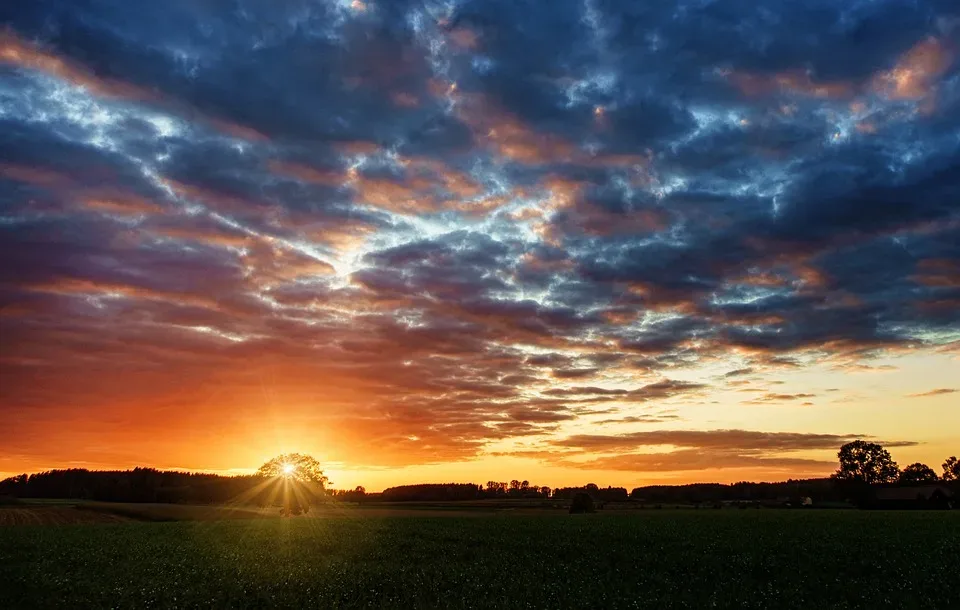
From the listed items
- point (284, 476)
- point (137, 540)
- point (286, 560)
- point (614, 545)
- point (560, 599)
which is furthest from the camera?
point (284, 476)

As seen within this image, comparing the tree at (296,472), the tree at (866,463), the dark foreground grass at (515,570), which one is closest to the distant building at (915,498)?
the tree at (866,463)

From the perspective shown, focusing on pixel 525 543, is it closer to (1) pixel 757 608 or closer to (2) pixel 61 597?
(1) pixel 757 608

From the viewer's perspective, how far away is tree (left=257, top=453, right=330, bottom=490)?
178 m

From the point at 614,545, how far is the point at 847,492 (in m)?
115

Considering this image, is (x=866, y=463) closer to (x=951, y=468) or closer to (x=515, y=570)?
(x=951, y=468)

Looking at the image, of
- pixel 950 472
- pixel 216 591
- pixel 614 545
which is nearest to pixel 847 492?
pixel 950 472

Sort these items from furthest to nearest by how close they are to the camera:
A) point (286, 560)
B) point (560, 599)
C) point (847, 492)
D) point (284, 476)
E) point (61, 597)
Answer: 1. point (284, 476)
2. point (847, 492)
3. point (286, 560)
4. point (61, 597)
5. point (560, 599)

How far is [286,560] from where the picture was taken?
1432 inches

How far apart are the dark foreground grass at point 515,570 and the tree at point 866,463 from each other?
114m

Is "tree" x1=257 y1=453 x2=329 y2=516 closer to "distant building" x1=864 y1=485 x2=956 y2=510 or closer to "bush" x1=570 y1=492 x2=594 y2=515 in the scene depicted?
"bush" x1=570 y1=492 x2=594 y2=515

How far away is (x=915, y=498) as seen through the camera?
363ft

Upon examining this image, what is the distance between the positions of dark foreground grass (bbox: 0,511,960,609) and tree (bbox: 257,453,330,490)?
435 ft

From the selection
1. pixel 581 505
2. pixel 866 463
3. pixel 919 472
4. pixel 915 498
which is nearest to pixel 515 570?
pixel 581 505

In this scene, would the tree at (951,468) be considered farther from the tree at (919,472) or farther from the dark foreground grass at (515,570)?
the dark foreground grass at (515,570)
